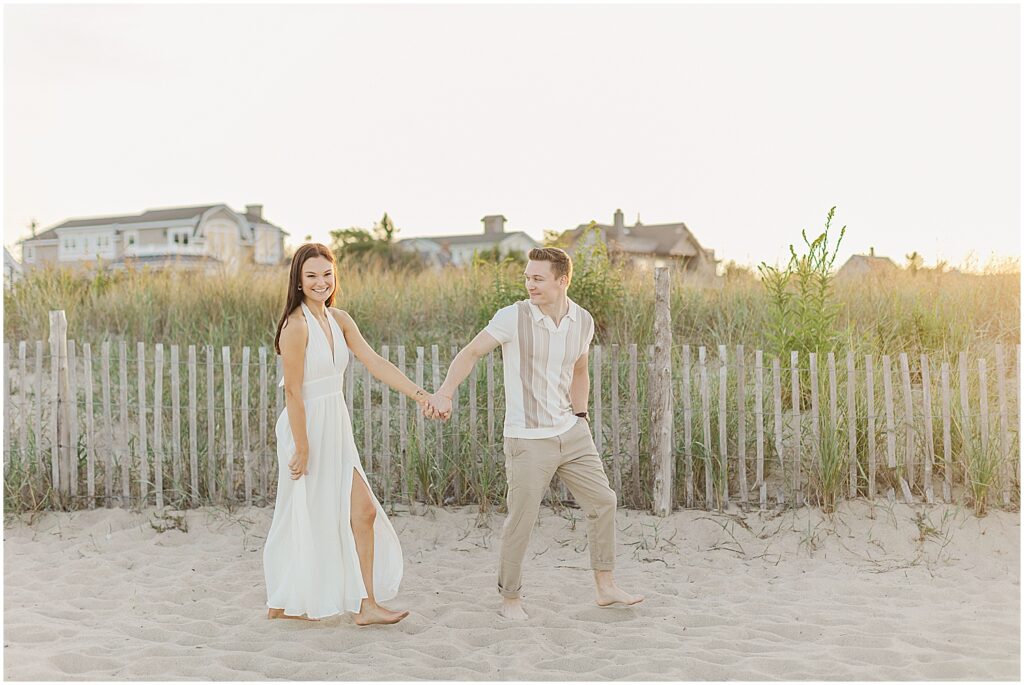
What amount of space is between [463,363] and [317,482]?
37.4 inches

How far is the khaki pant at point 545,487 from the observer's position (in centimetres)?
495

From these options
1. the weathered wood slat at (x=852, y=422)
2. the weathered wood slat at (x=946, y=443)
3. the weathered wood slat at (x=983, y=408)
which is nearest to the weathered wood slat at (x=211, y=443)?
the weathered wood slat at (x=852, y=422)

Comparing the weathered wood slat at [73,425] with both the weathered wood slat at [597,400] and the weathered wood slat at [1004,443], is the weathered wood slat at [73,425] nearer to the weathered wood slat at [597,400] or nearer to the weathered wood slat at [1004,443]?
the weathered wood slat at [597,400]

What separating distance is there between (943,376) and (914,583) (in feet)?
6.56

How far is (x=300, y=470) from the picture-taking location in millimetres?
4844

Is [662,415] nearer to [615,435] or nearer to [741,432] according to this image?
[615,435]

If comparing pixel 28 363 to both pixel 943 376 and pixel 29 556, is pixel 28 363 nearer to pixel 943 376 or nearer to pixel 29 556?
pixel 29 556

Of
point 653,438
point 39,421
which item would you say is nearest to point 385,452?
point 653,438

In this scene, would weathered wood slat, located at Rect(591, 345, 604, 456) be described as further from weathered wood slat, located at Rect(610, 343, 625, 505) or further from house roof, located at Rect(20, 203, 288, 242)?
house roof, located at Rect(20, 203, 288, 242)

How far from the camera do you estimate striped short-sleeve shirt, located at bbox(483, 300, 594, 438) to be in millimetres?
4934

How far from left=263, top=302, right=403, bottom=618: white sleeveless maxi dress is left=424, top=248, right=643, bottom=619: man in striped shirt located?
52 centimetres

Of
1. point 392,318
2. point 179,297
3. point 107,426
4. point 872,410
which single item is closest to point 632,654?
point 872,410

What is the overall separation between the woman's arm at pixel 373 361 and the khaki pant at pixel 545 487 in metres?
0.61

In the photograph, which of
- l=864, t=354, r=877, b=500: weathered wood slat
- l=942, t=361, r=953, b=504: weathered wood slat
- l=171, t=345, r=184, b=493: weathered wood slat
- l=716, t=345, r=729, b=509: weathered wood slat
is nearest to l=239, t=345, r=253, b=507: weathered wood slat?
l=171, t=345, r=184, b=493: weathered wood slat
